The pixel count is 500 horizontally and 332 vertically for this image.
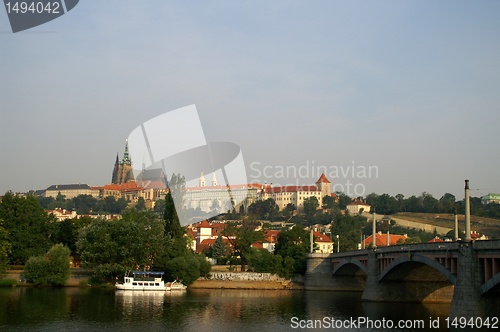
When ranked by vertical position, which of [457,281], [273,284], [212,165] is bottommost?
[273,284]

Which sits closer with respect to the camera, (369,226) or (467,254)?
(467,254)

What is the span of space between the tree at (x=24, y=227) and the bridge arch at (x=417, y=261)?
129ft

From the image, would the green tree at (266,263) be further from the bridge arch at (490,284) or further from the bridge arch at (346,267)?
the bridge arch at (490,284)

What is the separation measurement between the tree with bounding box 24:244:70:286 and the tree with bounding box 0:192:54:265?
283 inches

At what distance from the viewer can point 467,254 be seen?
123ft

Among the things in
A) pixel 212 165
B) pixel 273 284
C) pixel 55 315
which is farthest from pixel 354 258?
pixel 55 315

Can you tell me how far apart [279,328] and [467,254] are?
12.3 meters

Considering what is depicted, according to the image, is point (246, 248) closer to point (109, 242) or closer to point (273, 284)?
point (273, 284)

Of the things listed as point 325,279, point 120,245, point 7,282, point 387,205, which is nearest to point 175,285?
point 120,245

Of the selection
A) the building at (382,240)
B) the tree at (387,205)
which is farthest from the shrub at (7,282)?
the tree at (387,205)

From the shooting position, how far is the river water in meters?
37.0

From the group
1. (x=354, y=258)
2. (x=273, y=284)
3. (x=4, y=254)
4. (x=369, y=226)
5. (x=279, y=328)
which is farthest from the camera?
(x=369, y=226)

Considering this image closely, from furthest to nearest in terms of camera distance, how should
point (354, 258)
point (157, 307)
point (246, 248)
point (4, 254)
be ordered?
point (246, 248) → point (354, 258) → point (4, 254) → point (157, 307)

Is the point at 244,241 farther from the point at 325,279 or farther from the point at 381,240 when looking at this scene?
the point at 381,240
